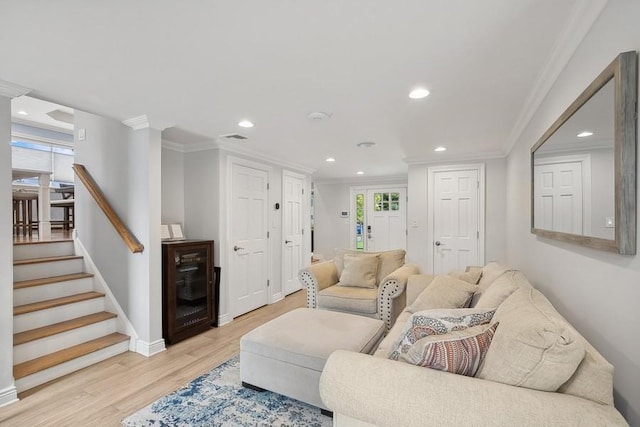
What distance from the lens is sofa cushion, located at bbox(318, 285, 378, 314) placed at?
10.3ft

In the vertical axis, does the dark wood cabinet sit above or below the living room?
below

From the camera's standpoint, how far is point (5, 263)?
2062 millimetres

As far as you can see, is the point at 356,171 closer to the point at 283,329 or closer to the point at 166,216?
the point at 166,216

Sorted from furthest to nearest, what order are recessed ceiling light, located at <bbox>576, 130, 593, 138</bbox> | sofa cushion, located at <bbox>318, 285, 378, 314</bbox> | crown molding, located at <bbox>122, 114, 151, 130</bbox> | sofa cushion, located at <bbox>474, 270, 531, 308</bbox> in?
1. sofa cushion, located at <bbox>318, 285, 378, 314</bbox>
2. crown molding, located at <bbox>122, 114, 151, 130</bbox>
3. sofa cushion, located at <bbox>474, 270, 531, 308</bbox>
4. recessed ceiling light, located at <bbox>576, 130, 593, 138</bbox>

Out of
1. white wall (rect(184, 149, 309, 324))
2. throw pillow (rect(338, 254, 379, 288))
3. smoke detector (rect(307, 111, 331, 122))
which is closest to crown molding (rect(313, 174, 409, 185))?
throw pillow (rect(338, 254, 379, 288))

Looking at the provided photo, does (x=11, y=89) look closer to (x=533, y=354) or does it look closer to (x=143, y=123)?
(x=143, y=123)

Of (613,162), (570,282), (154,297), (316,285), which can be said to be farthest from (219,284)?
(613,162)

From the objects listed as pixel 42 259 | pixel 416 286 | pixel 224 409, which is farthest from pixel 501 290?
pixel 42 259

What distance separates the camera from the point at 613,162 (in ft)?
3.54

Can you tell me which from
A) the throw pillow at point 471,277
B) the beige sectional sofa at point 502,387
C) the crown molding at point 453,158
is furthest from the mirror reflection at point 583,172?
the crown molding at point 453,158

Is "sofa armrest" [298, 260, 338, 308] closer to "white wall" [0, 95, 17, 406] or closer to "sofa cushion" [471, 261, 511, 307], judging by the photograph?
"sofa cushion" [471, 261, 511, 307]

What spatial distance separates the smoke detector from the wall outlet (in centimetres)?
198

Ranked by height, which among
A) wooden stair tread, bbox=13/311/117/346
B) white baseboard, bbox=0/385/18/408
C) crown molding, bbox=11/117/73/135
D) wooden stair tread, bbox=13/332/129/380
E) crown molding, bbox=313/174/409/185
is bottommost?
white baseboard, bbox=0/385/18/408

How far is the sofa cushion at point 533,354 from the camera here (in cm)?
97
